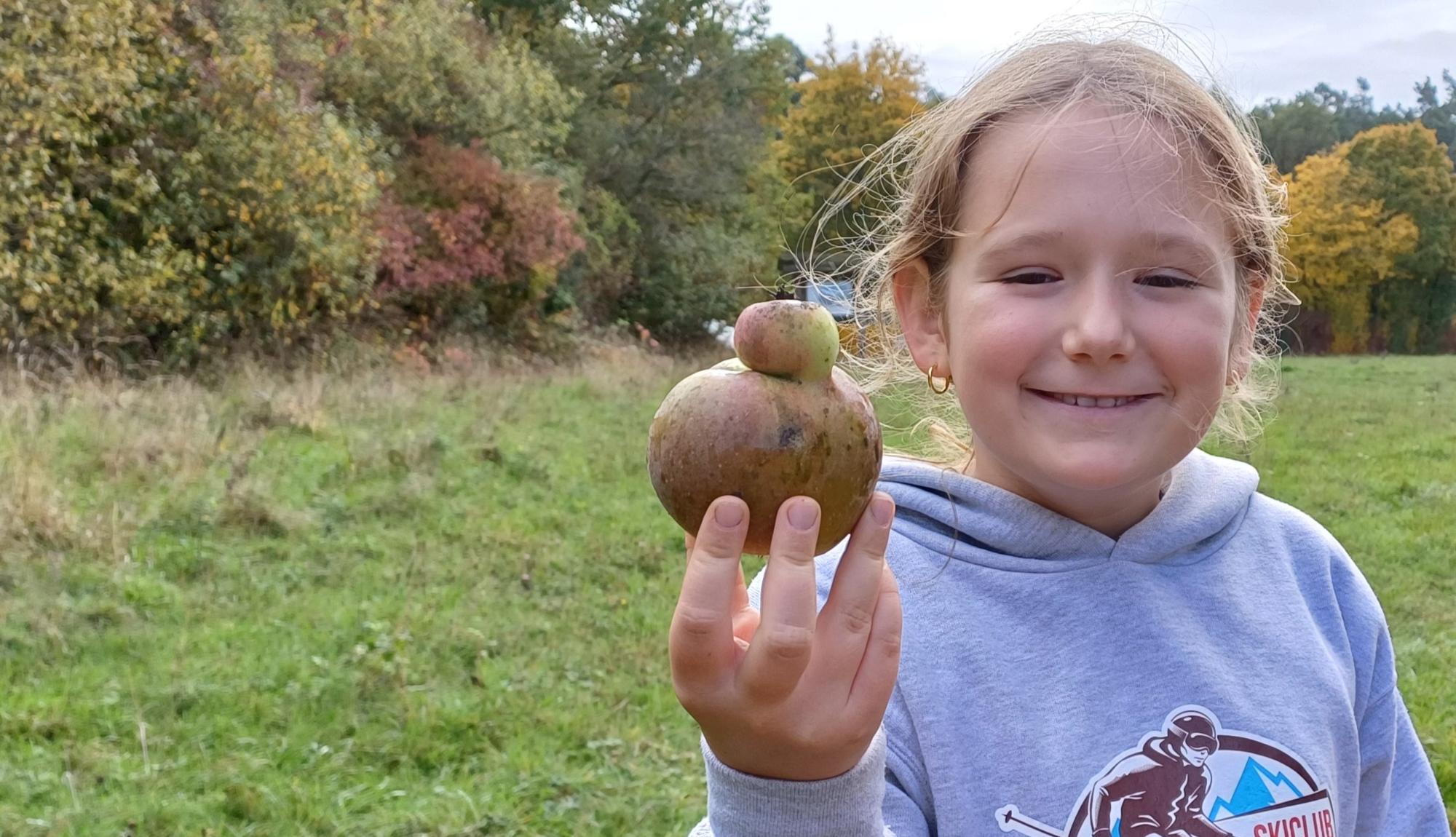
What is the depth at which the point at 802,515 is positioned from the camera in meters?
1.21

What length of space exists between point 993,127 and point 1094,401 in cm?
46

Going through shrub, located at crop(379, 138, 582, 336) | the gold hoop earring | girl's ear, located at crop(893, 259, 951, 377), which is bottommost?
shrub, located at crop(379, 138, 582, 336)

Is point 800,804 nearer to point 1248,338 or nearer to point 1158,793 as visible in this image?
point 1158,793

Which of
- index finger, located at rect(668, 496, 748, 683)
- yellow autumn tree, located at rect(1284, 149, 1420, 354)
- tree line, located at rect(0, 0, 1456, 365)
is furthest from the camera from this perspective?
yellow autumn tree, located at rect(1284, 149, 1420, 354)

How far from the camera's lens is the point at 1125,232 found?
4.99 feet

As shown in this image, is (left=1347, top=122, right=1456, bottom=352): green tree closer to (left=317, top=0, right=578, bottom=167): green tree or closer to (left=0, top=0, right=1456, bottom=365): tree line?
(left=0, top=0, right=1456, bottom=365): tree line

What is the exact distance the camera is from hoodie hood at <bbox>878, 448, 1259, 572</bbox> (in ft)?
5.81

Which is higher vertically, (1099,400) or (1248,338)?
(1248,338)

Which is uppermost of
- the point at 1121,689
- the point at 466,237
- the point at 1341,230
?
the point at 1341,230

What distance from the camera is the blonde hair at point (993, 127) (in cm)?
167

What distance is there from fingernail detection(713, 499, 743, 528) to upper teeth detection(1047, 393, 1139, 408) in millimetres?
606

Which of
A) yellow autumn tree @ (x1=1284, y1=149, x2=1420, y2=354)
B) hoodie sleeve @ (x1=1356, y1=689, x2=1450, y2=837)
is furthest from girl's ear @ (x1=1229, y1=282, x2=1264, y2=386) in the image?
yellow autumn tree @ (x1=1284, y1=149, x2=1420, y2=354)

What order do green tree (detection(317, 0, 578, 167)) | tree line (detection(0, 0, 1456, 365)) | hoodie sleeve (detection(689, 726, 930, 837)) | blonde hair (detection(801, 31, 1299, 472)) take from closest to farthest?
hoodie sleeve (detection(689, 726, 930, 837)), blonde hair (detection(801, 31, 1299, 472)), tree line (detection(0, 0, 1456, 365)), green tree (detection(317, 0, 578, 167))

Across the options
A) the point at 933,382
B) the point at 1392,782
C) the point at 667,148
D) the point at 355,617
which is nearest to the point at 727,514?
the point at 933,382
